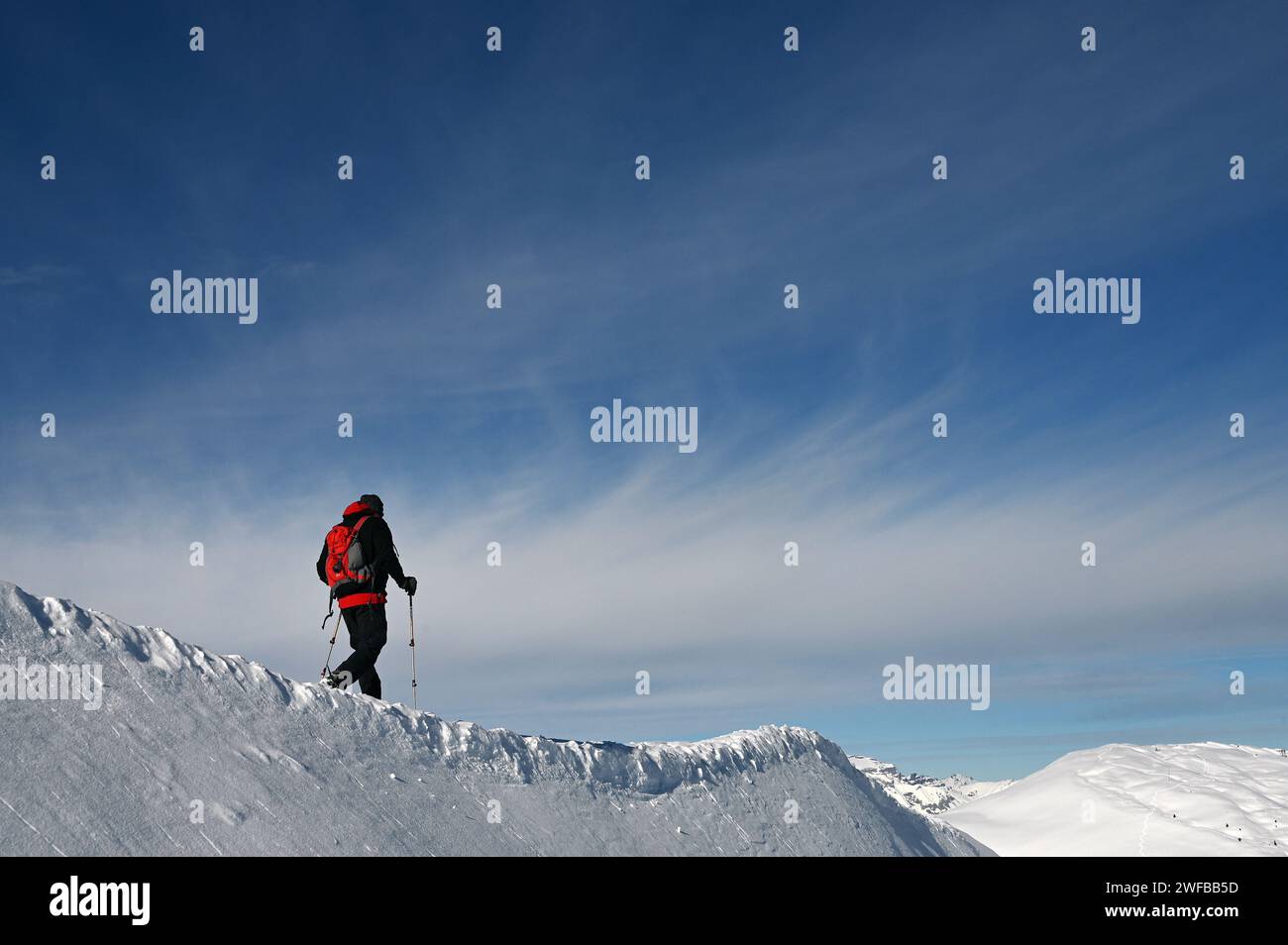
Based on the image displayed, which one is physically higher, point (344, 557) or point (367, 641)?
point (344, 557)

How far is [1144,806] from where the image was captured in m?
23.8

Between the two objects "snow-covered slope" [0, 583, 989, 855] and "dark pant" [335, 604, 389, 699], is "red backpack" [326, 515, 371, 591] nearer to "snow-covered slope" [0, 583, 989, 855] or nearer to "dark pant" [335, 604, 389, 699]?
"dark pant" [335, 604, 389, 699]

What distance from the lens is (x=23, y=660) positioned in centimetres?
824

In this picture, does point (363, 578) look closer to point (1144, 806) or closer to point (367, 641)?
point (367, 641)

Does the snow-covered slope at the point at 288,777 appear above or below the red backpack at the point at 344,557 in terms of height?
below

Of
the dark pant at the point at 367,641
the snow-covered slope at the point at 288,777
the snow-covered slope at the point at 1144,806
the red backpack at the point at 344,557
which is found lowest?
the snow-covered slope at the point at 1144,806

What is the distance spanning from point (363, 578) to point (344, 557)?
0.45m

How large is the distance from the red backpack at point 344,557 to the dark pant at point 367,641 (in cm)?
44

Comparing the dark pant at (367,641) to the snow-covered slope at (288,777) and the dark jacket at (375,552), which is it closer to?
the dark jacket at (375,552)

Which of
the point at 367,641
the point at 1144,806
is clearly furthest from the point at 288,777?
the point at 1144,806

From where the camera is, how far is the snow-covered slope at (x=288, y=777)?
7.47 m

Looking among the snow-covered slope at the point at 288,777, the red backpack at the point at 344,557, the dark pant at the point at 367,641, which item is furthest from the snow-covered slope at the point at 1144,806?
the red backpack at the point at 344,557

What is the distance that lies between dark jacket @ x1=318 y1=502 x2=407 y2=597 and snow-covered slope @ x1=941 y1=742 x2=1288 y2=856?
1837 cm
